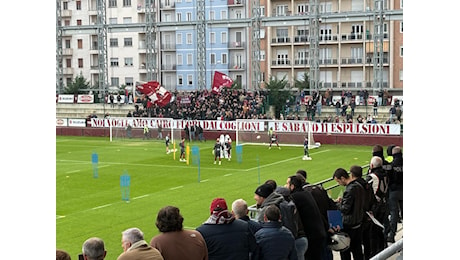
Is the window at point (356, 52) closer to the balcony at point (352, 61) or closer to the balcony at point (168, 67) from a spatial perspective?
the balcony at point (352, 61)

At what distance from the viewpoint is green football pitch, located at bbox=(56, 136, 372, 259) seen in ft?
64.8

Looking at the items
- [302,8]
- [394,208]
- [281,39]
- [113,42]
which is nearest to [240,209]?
[394,208]

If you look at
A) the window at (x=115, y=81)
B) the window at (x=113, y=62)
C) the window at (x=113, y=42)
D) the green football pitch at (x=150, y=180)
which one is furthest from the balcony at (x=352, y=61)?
the green football pitch at (x=150, y=180)

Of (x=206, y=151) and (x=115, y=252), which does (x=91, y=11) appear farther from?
(x=115, y=252)

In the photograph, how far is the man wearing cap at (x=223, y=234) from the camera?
689 centimetres

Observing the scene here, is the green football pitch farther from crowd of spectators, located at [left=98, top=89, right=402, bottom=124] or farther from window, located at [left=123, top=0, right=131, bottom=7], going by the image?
window, located at [left=123, top=0, right=131, bottom=7]

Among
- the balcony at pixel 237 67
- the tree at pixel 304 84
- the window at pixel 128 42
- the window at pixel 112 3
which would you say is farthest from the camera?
the window at pixel 112 3

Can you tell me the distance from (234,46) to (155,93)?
2534 centimetres

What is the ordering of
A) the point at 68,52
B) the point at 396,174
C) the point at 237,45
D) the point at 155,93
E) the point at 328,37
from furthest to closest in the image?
the point at 68,52 < the point at 237,45 < the point at 328,37 < the point at 155,93 < the point at 396,174

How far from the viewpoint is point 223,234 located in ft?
22.8

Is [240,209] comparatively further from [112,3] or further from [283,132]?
[112,3]

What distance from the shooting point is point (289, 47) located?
73062 mm

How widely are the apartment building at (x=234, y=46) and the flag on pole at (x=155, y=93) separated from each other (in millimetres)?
7259
